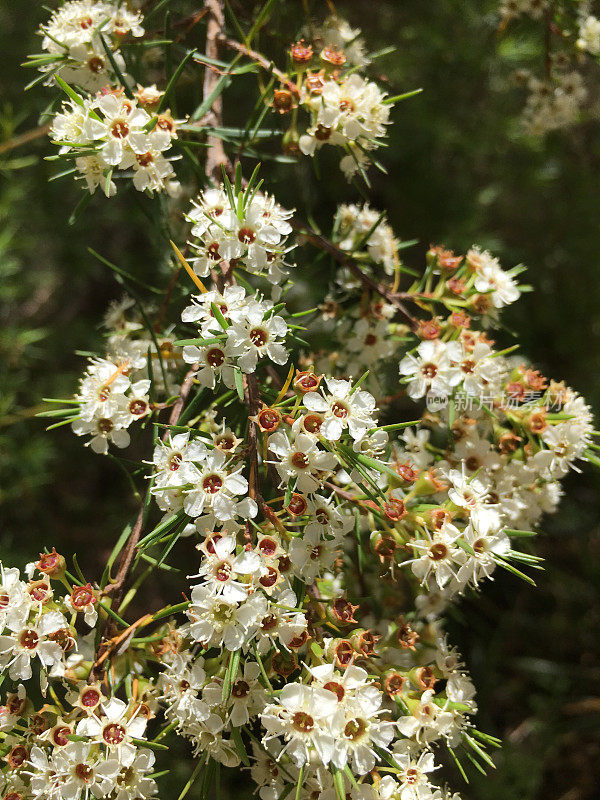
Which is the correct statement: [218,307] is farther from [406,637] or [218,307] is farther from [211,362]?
[406,637]

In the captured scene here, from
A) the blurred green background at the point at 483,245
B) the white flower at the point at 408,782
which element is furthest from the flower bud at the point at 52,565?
the blurred green background at the point at 483,245

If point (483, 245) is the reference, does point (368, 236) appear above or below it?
above

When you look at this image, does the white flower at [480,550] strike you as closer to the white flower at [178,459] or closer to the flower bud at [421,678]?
the flower bud at [421,678]

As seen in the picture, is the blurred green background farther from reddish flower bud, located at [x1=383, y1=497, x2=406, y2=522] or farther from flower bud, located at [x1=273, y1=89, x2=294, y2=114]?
reddish flower bud, located at [x1=383, y1=497, x2=406, y2=522]

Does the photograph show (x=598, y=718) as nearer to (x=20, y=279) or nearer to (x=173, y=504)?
(x=173, y=504)

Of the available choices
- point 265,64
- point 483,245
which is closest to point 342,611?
point 265,64

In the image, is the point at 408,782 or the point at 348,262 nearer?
the point at 408,782

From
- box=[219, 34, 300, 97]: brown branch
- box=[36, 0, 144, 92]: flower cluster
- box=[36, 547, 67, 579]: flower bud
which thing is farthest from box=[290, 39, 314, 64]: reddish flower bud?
box=[36, 547, 67, 579]: flower bud
